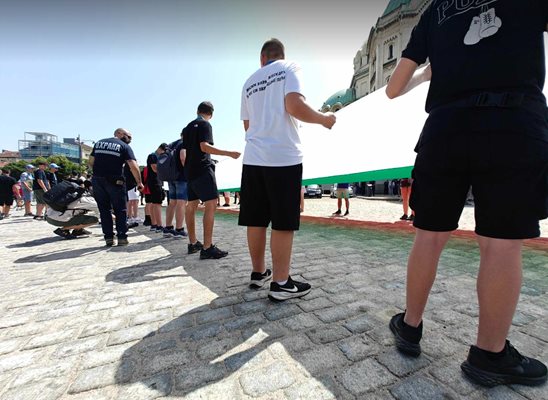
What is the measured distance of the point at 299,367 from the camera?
140 cm

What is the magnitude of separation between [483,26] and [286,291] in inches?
77.1

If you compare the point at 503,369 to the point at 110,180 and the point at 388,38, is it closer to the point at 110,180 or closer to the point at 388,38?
the point at 110,180

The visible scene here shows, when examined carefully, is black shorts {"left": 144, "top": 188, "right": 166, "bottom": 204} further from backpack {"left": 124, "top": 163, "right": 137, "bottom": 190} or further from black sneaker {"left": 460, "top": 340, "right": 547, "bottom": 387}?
black sneaker {"left": 460, "top": 340, "right": 547, "bottom": 387}

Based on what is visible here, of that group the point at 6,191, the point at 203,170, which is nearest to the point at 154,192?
the point at 203,170

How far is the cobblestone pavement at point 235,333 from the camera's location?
128 centimetres

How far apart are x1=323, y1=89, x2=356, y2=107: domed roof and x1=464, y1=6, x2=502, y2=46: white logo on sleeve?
204ft

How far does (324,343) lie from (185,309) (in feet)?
3.59

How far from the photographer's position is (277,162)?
2.18 meters

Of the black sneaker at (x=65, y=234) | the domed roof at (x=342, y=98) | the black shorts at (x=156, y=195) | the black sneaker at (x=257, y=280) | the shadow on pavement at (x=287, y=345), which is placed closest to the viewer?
the shadow on pavement at (x=287, y=345)

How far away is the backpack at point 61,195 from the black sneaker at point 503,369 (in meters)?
6.53

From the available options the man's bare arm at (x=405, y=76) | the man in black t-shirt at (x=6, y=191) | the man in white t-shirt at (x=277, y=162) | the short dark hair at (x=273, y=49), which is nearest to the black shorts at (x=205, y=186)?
the man in white t-shirt at (x=277, y=162)

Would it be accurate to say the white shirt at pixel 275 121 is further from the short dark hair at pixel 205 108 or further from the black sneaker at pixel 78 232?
the black sneaker at pixel 78 232

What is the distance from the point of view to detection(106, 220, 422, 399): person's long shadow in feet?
4.35

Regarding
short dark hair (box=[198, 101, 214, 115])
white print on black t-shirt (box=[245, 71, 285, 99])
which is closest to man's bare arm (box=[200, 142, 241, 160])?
short dark hair (box=[198, 101, 214, 115])
